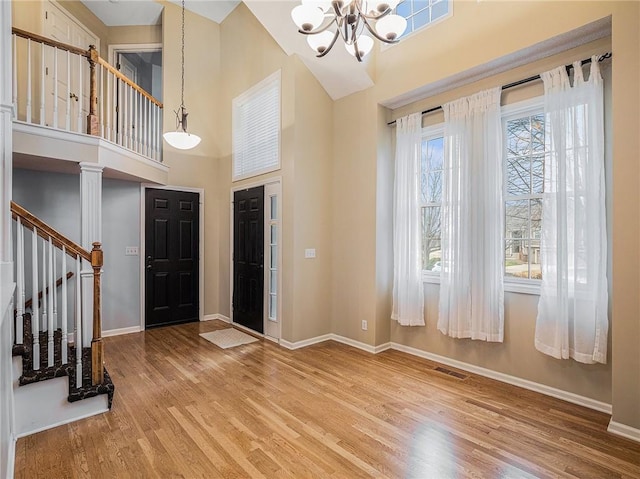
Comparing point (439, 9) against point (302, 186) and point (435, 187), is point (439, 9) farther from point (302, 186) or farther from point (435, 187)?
point (302, 186)

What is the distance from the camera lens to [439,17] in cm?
356

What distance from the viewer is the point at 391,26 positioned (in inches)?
96.4

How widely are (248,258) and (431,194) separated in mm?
2773

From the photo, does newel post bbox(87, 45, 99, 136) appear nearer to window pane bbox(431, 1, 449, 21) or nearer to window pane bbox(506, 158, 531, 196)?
window pane bbox(431, 1, 449, 21)

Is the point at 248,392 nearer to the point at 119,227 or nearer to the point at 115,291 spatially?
the point at 115,291

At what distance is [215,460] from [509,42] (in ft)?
13.3

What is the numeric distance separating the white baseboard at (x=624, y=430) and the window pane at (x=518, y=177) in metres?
1.94

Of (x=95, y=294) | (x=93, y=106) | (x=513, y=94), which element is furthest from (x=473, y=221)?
(x=93, y=106)

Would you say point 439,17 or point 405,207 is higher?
point 439,17

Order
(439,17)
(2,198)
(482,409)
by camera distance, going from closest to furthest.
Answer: (2,198)
(482,409)
(439,17)

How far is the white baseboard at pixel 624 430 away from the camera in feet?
7.73

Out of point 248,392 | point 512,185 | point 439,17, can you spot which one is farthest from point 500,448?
point 439,17

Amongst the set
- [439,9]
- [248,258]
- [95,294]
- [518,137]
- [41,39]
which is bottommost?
[95,294]

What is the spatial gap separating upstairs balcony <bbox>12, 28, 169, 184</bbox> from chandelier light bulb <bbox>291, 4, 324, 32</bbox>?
99.9 inches
